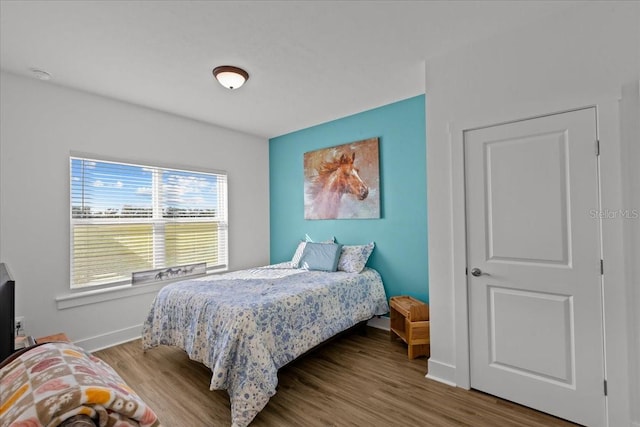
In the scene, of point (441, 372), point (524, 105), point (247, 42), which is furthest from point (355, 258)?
point (247, 42)

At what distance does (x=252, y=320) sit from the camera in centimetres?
217

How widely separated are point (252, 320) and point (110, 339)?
2.09 metres

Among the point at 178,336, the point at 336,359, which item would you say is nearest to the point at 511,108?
the point at 336,359

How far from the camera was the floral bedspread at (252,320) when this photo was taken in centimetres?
206

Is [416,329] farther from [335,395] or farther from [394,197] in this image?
[394,197]

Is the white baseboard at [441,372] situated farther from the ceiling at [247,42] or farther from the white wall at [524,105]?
the ceiling at [247,42]

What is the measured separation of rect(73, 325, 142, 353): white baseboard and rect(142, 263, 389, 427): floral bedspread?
68 centimetres

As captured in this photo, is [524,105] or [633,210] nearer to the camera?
[633,210]

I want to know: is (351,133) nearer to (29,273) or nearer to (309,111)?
(309,111)

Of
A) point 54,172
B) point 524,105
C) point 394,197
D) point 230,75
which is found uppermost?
point 230,75

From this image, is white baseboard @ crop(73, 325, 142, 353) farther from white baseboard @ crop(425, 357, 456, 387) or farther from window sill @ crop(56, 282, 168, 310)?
white baseboard @ crop(425, 357, 456, 387)

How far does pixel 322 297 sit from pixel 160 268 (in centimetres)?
213

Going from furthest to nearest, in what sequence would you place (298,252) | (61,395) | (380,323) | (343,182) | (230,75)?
1. (298,252)
2. (343,182)
3. (380,323)
4. (230,75)
5. (61,395)

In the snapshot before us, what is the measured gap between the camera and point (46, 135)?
9.29 feet
